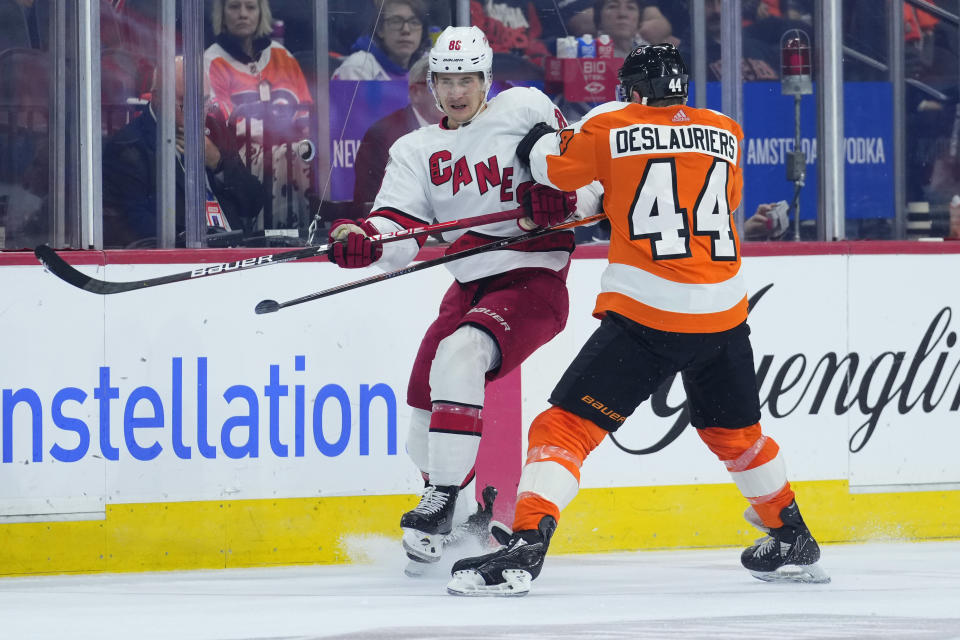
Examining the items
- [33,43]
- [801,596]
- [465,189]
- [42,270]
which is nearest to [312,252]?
[465,189]

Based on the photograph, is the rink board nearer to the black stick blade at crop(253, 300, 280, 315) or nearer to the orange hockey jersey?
the black stick blade at crop(253, 300, 280, 315)

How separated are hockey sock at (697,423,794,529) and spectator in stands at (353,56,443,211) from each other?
132cm

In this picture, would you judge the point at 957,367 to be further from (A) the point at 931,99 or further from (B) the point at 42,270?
(B) the point at 42,270

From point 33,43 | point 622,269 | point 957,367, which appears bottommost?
point 957,367

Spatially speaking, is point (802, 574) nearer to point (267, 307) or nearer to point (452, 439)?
point (452, 439)

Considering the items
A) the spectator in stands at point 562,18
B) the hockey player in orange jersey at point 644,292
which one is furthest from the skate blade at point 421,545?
the spectator in stands at point 562,18

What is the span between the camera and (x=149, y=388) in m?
3.57

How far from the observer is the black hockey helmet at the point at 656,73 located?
302 cm

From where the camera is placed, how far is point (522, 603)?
2.86 m

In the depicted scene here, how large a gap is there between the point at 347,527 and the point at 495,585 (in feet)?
2.85

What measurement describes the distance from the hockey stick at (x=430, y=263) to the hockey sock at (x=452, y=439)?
1.16ft

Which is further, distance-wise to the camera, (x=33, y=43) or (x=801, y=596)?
(x=33, y=43)

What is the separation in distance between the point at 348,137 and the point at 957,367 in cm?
186

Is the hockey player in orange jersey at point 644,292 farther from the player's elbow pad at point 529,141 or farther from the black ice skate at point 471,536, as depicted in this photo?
the black ice skate at point 471,536
